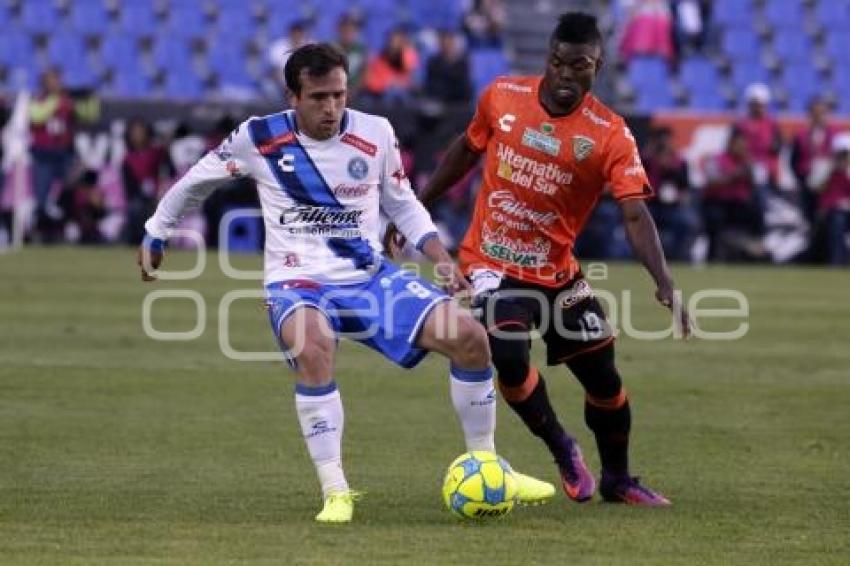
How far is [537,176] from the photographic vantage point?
901 centimetres

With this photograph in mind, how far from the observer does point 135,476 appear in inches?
371

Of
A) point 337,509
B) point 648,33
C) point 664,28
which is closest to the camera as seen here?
point 337,509

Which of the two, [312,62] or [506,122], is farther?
[506,122]

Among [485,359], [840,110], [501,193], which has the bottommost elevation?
[840,110]

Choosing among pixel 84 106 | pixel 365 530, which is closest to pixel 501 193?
pixel 365 530

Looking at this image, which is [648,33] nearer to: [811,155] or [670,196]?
[811,155]

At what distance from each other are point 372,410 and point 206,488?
328 cm

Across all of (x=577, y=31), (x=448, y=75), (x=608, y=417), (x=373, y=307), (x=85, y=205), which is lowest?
(x=85, y=205)

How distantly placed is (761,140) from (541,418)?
58.8 feet

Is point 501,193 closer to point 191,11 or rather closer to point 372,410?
point 372,410

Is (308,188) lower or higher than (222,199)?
higher

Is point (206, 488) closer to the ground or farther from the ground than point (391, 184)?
closer to the ground

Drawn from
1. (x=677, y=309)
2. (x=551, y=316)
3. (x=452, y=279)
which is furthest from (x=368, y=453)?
(x=677, y=309)

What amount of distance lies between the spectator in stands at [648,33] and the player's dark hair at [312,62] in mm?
22223
